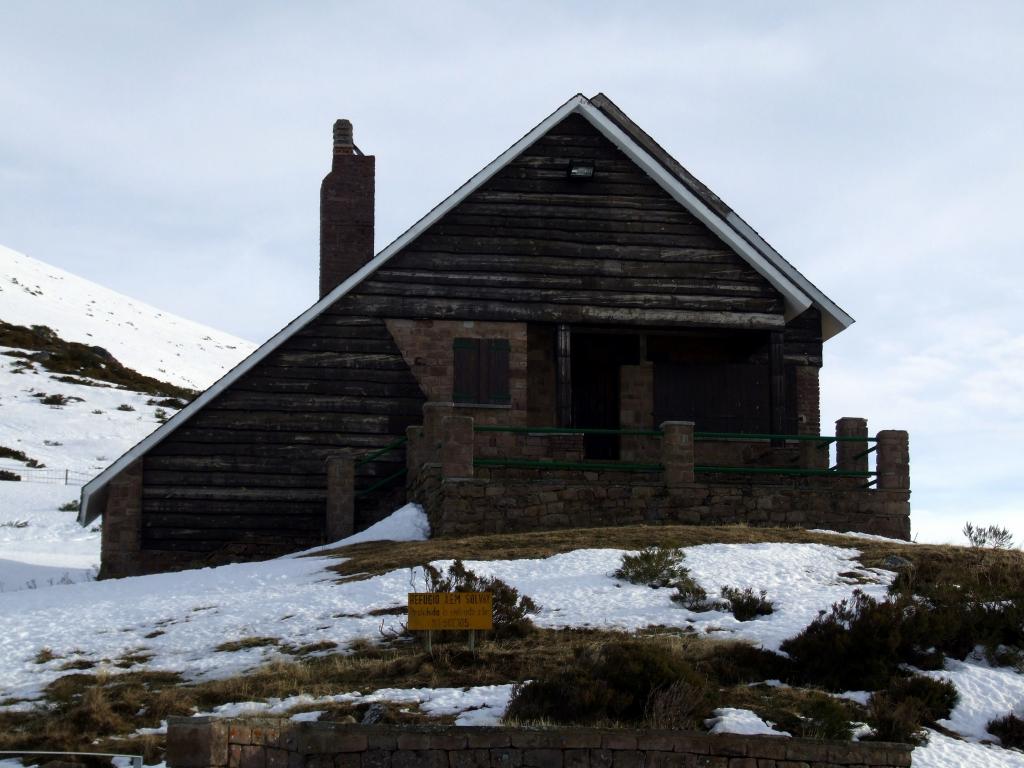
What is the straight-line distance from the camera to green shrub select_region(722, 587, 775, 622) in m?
16.2

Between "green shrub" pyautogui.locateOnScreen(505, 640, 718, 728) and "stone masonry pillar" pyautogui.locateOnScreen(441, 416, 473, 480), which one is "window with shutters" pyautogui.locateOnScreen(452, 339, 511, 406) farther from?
"green shrub" pyautogui.locateOnScreen(505, 640, 718, 728)

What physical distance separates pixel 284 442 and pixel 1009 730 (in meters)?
15.1

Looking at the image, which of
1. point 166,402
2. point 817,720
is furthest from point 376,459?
point 166,402

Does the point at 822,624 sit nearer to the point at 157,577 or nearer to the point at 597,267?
the point at 157,577

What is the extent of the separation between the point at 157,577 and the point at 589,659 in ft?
32.7

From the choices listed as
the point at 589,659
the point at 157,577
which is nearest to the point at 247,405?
the point at 157,577

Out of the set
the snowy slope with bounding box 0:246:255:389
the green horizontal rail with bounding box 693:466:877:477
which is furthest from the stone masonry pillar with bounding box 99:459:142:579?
the snowy slope with bounding box 0:246:255:389

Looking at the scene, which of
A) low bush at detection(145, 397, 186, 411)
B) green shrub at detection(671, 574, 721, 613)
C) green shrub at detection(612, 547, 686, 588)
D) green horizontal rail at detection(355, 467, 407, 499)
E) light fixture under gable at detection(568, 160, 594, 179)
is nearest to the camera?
green shrub at detection(671, 574, 721, 613)

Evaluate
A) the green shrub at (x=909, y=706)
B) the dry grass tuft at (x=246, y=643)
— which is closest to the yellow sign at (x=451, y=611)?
the dry grass tuft at (x=246, y=643)

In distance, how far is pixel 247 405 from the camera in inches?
1002

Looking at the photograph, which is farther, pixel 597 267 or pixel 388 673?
pixel 597 267

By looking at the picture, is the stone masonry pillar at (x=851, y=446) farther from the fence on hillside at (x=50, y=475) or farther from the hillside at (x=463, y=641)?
the fence on hillside at (x=50, y=475)

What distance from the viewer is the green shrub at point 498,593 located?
15.6 metres

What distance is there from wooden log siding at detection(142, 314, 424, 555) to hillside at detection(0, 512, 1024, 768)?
3.32m
